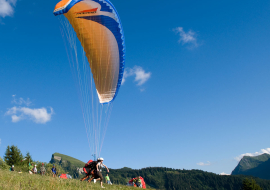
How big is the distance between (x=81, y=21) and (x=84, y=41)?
4.32ft

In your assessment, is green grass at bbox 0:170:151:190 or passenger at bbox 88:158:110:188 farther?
passenger at bbox 88:158:110:188

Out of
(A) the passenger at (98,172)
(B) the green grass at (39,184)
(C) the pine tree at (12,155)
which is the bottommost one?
(B) the green grass at (39,184)

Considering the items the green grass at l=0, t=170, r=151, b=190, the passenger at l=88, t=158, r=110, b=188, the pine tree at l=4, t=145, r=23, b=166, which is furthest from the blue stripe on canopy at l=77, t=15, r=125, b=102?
the pine tree at l=4, t=145, r=23, b=166

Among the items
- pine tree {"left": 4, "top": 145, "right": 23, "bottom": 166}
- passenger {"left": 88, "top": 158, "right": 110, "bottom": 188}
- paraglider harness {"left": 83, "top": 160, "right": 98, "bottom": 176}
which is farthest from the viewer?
pine tree {"left": 4, "top": 145, "right": 23, "bottom": 166}

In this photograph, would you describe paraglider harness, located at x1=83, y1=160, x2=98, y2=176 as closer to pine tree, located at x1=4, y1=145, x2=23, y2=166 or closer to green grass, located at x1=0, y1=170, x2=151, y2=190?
green grass, located at x1=0, y1=170, x2=151, y2=190

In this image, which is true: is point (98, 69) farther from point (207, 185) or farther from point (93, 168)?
point (207, 185)

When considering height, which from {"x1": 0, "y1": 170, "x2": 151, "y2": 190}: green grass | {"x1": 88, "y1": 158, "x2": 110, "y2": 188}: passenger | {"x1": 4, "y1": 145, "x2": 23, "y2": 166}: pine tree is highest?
{"x1": 4, "y1": 145, "x2": 23, "y2": 166}: pine tree

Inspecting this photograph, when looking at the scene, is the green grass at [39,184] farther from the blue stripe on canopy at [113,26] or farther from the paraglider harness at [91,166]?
the blue stripe on canopy at [113,26]

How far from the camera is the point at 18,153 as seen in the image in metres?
37.6

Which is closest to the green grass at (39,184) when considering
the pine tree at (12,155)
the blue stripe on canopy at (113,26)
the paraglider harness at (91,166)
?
the paraglider harness at (91,166)

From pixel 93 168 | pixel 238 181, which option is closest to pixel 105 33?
pixel 93 168

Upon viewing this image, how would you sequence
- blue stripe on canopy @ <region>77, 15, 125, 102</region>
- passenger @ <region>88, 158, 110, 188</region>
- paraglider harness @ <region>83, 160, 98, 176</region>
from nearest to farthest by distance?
1. passenger @ <region>88, 158, 110, 188</region>
2. paraglider harness @ <region>83, 160, 98, 176</region>
3. blue stripe on canopy @ <region>77, 15, 125, 102</region>

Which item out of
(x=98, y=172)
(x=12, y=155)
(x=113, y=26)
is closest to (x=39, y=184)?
(x=98, y=172)

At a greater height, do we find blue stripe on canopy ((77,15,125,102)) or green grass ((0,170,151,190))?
blue stripe on canopy ((77,15,125,102))
